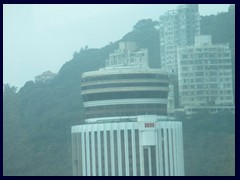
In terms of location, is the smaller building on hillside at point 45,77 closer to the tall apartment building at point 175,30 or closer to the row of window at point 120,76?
the row of window at point 120,76

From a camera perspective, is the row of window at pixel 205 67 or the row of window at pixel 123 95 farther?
the row of window at pixel 205 67

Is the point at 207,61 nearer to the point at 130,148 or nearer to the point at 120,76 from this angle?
the point at 120,76

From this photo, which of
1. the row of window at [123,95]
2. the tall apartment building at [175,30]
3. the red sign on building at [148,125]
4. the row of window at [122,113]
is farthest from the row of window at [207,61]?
the red sign on building at [148,125]

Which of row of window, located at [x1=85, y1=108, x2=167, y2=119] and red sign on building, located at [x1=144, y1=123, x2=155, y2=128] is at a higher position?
row of window, located at [x1=85, y1=108, x2=167, y2=119]

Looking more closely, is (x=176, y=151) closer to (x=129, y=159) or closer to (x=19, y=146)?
(x=129, y=159)

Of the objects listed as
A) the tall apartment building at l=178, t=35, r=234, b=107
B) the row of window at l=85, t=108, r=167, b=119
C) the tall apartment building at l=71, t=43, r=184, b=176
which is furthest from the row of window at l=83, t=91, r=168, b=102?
the tall apartment building at l=178, t=35, r=234, b=107

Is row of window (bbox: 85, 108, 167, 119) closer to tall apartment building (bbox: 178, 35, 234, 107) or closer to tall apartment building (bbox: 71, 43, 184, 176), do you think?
tall apartment building (bbox: 71, 43, 184, 176)

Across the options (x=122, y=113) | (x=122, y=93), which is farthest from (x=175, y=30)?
(x=122, y=113)
